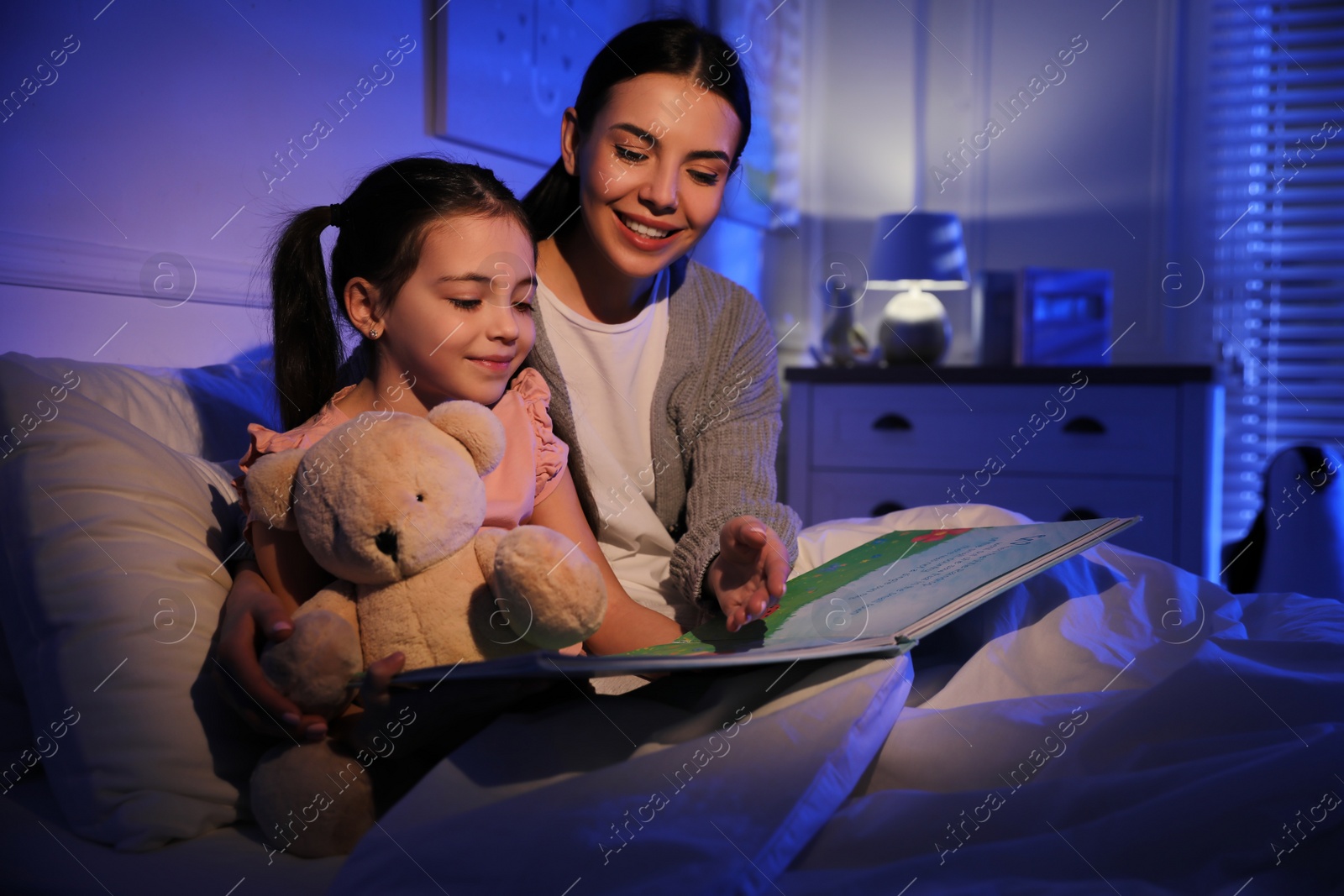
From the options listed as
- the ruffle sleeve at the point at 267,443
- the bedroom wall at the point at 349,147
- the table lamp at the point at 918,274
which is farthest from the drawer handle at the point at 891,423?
the ruffle sleeve at the point at 267,443

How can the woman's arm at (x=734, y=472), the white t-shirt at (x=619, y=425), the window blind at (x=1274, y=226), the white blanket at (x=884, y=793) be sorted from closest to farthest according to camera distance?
the white blanket at (x=884, y=793) → the woman's arm at (x=734, y=472) → the white t-shirt at (x=619, y=425) → the window blind at (x=1274, y=226)

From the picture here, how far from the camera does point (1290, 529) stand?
1.50m

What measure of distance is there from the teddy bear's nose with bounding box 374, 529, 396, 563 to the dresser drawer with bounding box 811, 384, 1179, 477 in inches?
75.0

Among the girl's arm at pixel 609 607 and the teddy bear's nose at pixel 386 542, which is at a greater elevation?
the teddy bear's nose at pixel 386 542

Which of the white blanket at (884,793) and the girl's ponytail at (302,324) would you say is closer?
the white blanket at (884,793)

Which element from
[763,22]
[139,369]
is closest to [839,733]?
[139,369]

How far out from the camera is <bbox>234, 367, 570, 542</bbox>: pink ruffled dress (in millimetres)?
756

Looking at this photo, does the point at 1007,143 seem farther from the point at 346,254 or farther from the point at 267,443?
the point at 267,443

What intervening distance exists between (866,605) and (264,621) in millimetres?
453

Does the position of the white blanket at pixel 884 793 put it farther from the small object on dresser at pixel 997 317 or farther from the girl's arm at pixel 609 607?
the small object on dresser at pixel 997 317

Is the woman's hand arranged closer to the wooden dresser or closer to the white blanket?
the white blanket

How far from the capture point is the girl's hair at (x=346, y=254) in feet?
2.69

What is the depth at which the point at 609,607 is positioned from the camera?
2.91 feet

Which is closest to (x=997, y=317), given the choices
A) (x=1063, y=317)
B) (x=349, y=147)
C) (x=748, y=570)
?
(x=1063, y=317)
